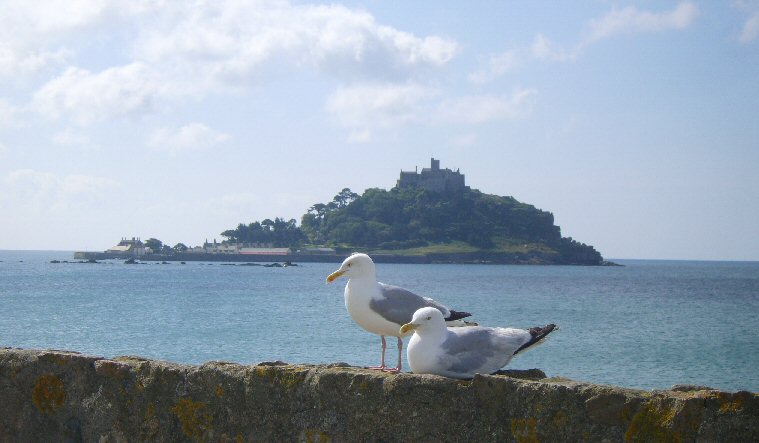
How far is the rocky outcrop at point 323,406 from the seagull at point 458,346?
184 mm

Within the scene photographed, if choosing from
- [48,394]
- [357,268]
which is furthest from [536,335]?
[48,394]

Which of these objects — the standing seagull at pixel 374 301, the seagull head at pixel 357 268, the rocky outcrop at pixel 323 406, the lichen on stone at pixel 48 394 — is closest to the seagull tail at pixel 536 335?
the rocky outcrop at pixel 323 406

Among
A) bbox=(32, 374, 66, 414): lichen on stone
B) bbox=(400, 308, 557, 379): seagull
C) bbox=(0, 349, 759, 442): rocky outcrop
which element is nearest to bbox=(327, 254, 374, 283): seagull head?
bbox=(400, 308, 557, 379): seagull

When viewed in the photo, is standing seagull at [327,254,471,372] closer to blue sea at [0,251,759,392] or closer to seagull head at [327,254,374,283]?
seagull head at [327,254,374,283]

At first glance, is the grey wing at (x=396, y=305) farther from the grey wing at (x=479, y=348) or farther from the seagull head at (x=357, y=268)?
the grey wing at (x=479, y=348)

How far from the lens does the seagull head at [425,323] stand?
482 cm

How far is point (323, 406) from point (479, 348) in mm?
956

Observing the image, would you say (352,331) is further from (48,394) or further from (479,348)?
(479,348)

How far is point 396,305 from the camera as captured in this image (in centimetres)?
602

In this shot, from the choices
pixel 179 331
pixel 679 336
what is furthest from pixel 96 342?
pixel 679 336

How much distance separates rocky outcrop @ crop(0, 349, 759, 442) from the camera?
11.8 ft

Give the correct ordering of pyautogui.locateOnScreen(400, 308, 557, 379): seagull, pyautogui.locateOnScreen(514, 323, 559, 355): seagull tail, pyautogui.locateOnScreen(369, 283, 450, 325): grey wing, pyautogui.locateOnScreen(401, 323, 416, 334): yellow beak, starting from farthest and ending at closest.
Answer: pyautogui.locateOnScreen(369, 283, 450, 325): grey wing < pyautogui.locateOnScreen(514, 323, 559, 355): seagull tail < pyautogui.locateOnScreen(401, 323, 416, 334): yellow beak < pyautogui.locateOnScreen(400, 308, 557, 379): seagull

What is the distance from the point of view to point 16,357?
5.00 m

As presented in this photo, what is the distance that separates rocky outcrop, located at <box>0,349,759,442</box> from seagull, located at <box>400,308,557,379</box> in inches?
7.2
